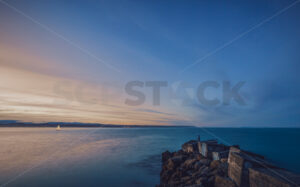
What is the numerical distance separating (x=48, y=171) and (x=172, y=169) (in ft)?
39.5

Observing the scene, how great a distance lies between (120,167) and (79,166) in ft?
14.7

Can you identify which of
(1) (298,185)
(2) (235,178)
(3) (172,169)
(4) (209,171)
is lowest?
(3) (172,169)

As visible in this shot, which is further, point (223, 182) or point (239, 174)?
point (223, 182)

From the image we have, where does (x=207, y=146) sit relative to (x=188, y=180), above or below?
above

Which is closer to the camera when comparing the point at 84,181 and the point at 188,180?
the point at 188,180

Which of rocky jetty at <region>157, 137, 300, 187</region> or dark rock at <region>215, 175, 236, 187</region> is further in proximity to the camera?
dark rock at <region>215, 175, 236, 187</region>

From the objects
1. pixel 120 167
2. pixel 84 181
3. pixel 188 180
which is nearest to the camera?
pixel 188 180

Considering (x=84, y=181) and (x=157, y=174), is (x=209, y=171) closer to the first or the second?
(x=157, y=174)

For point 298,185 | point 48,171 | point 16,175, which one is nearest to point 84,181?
point 48,171

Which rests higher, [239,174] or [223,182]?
[239,174]

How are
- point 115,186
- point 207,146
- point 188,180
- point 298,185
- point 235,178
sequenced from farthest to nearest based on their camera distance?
point 207,146 → point 115,186 → point 188,180 → point 235,178 → point 298,185

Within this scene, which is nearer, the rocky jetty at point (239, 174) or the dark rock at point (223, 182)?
the rocky jetty at point (239, 174)

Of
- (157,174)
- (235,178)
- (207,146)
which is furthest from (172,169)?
(235,178)

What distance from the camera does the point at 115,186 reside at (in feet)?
36.0
